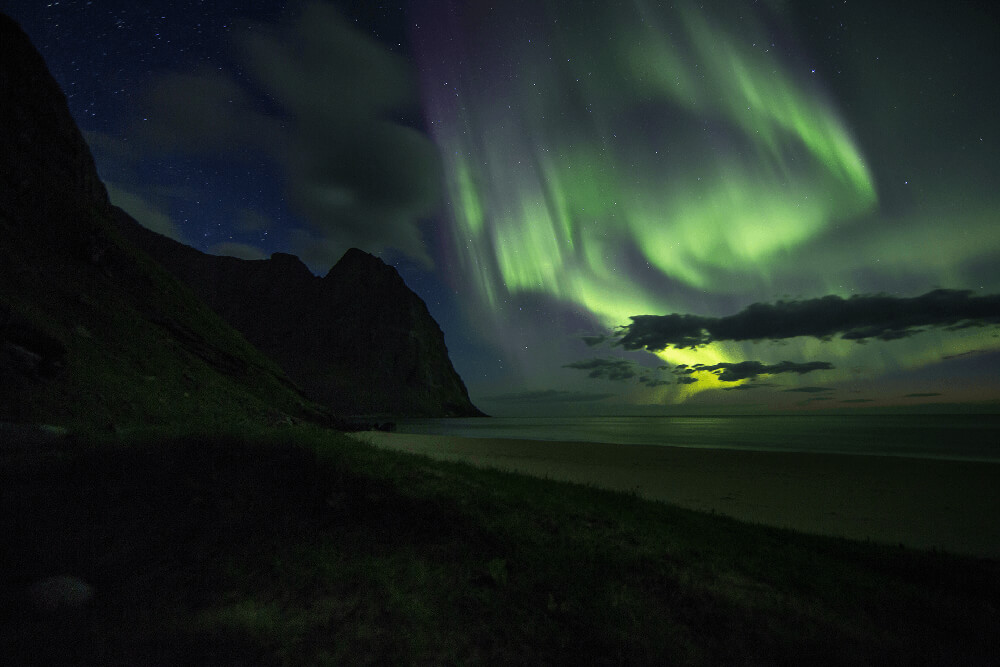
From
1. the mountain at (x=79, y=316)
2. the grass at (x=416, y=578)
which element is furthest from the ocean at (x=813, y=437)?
the grass at (x=416, y=578)

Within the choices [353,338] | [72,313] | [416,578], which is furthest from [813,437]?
[353,338]

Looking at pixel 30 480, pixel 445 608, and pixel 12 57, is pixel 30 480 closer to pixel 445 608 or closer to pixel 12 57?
pixel 445 608

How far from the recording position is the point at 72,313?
21875 millimetres

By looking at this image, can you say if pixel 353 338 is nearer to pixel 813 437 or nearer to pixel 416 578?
pixel 813 437

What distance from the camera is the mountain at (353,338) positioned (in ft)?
517

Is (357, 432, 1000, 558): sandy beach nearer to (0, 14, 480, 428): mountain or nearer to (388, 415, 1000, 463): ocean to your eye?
(388, 415, 1000, 463): ocean

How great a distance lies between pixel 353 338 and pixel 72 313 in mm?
160843


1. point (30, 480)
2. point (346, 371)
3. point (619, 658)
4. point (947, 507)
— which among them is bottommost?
point (947, 507)

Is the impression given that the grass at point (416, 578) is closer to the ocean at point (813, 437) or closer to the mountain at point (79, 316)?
the mountain at point (79, 316)

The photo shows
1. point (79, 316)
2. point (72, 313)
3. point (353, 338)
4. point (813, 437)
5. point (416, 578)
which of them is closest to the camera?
point (416, 578)

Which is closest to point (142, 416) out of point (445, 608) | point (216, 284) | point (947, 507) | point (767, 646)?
point (445, 608)

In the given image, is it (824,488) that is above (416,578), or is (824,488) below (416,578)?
below

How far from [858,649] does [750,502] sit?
10674 millimetres

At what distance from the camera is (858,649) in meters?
4.37
